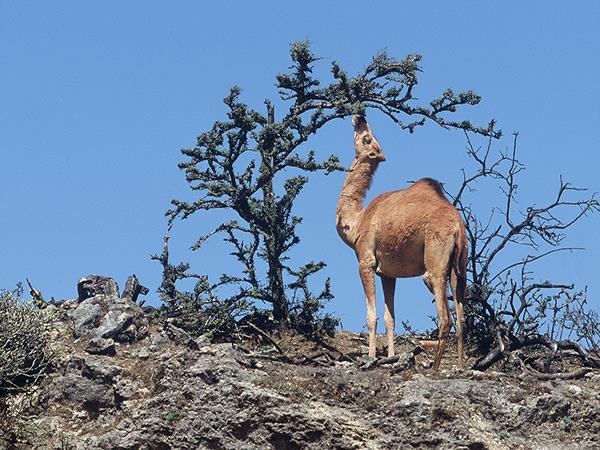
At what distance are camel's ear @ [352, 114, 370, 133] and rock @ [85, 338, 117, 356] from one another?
19.3 ft

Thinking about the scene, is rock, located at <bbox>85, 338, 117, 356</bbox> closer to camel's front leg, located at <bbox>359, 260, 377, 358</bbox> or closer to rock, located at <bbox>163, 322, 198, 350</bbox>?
rock, located at <bbox>163, 322, 198, 350</bbox>

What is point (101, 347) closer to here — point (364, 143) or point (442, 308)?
point (442, 308)

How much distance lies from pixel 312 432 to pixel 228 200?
7.39m

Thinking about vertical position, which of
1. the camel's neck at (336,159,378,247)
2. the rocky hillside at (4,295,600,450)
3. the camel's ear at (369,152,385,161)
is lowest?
the rocky hillside at (4,295,600,450)

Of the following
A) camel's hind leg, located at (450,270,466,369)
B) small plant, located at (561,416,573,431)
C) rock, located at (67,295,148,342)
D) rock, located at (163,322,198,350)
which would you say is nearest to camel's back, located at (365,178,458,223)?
camel's hind leg, located at (450,270,466,369)

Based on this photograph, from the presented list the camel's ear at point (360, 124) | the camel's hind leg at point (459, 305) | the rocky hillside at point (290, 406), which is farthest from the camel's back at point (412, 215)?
the rocky hillside at point (290, 406)

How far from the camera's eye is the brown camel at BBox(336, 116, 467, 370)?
73.6ft

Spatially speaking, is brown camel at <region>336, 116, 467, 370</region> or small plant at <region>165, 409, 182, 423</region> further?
brown camel at <region>336, 116, 467, 370</region>

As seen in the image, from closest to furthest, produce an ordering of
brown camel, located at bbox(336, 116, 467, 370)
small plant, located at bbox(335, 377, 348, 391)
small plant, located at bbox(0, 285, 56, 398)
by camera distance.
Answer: small plant, located at bbox(335, 377, 348, 391) → small plant, located at bbox(0, 285, 56, 398) → brown camel, located at bbox(336, 116, 467, 370)

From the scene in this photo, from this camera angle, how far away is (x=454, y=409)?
63.8ft

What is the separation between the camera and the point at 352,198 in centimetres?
2498

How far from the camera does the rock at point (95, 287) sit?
990 inches

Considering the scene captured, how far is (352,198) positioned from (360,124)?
4.45 feet

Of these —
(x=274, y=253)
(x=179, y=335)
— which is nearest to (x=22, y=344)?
(x=179, y=335)
